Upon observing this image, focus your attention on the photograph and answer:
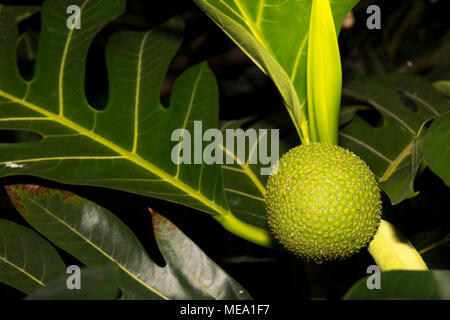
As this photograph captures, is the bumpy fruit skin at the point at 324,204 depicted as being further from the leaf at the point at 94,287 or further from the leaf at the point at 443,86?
the leaf at the point at 443,86

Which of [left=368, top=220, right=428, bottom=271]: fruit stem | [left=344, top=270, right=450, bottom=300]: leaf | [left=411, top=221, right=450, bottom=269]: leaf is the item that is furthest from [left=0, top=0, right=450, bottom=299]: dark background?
[left=344, top=270, right=450, bottom=300]: leaf

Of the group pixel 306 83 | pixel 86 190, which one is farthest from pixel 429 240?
pixel 86 190

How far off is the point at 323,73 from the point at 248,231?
28 centimetres

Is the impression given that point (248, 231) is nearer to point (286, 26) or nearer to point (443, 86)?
A: point (286, 26)

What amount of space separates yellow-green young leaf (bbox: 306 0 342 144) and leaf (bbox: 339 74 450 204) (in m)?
0.21

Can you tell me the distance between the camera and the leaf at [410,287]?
18.4 inches

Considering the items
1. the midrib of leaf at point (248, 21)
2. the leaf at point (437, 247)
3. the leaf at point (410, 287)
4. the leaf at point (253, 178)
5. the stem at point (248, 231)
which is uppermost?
the midrib of leaf at point (248, 21)

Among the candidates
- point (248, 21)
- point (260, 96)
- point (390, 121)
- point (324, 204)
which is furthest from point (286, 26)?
point (260, 96)

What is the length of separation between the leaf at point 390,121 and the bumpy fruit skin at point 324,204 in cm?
23

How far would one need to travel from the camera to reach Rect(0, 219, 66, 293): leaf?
720 millimetres

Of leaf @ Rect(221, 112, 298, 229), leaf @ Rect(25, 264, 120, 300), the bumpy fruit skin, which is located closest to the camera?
leaf @ Rect(25, 264, 120, 300)

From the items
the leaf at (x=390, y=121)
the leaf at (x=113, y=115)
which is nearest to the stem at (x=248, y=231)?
the leaf at (x=113, y=115)

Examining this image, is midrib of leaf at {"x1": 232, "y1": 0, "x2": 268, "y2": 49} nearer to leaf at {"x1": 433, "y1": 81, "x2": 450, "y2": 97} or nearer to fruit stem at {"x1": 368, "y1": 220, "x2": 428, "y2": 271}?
fruit stem at {"x1": 368, "y1": 220, "x2": 428, "y2": 271}
